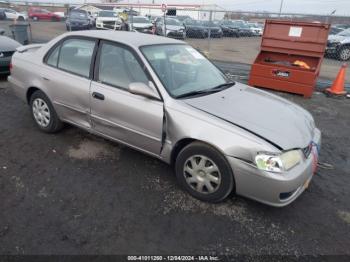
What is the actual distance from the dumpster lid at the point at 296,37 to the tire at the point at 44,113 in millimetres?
5881

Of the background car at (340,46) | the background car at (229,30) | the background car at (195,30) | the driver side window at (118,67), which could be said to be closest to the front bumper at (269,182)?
the driver side window at (118,67)

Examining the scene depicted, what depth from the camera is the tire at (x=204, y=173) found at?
2.92 meters

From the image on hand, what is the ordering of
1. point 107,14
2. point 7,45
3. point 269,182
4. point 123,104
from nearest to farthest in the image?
1. point 269,182
2. point 123,104
3. point 7,45
4. point 107,14

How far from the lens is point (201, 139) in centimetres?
294

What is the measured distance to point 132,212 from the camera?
2982 mm

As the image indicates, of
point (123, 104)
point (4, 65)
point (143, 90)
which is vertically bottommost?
point (4, 65)

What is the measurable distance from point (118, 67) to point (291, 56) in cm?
580

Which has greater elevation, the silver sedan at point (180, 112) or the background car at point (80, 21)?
the silver sedan at point (180, 112)

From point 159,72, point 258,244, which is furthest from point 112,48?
point 258,244

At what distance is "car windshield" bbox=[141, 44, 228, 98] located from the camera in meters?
3.39

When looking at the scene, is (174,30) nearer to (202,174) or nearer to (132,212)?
(202,174)

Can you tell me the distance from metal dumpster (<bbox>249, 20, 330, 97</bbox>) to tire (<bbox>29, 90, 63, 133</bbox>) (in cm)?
541

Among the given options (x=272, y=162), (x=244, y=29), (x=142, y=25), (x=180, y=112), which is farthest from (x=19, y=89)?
(x=244, y=29)

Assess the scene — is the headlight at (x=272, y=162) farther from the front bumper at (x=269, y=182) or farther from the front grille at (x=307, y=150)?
the front grille at (x=307, y=150)
